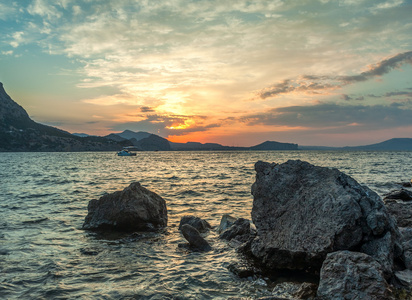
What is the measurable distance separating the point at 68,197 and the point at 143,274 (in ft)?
60.1

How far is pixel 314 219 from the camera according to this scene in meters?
8.39

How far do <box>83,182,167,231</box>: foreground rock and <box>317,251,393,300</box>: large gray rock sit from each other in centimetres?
986

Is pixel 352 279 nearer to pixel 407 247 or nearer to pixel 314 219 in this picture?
pixel 314 219

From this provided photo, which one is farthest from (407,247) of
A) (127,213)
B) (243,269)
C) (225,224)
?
(127,213)

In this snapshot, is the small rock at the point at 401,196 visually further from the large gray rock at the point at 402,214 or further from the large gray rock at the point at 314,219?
the large gray rock at the point at 314,219

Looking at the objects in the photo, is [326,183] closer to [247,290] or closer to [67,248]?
[247,290]

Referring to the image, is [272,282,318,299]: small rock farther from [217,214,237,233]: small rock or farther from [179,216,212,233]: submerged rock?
[179,216,212,233]: submerged rock

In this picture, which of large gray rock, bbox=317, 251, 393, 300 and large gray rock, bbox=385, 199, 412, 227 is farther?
large gray rock, bbox=385, 199, 412, 227

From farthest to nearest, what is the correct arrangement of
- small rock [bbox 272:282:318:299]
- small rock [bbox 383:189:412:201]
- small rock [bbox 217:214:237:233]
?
small rock [bbox 383:189:412:201], small rock [bbox 217:214:237:233], small rock [bbox 272:282:318:299]

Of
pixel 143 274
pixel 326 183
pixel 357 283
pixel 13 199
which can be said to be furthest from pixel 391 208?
pixel 13 199

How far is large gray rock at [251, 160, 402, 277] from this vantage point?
7.82 meters

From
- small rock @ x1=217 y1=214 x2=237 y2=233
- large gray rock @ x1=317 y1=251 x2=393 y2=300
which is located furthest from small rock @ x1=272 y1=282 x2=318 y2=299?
small rock @ x1=217 y1=214 x2=237 y2=233

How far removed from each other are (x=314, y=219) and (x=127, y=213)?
9247mm

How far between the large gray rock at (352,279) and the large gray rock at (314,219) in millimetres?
1043
